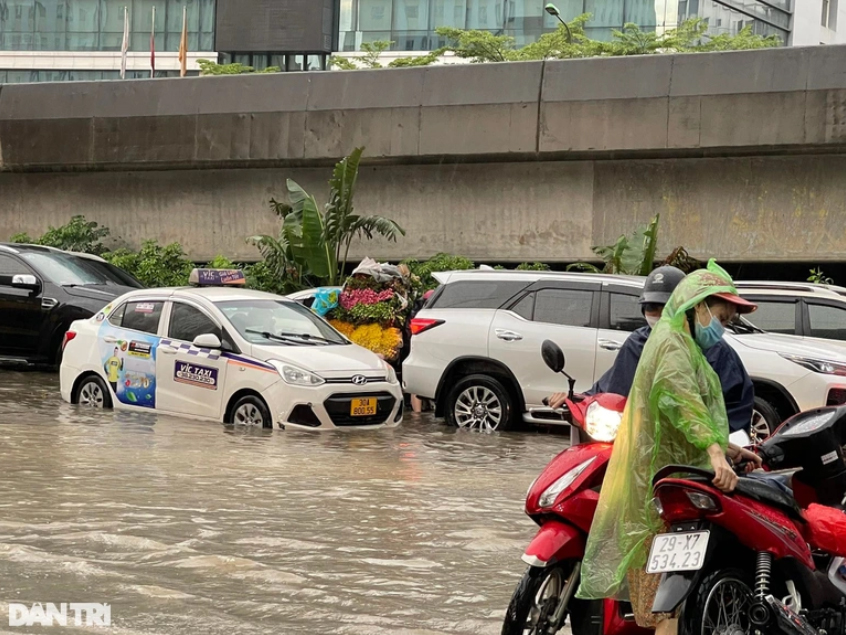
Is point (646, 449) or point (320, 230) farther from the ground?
point (320, 230)

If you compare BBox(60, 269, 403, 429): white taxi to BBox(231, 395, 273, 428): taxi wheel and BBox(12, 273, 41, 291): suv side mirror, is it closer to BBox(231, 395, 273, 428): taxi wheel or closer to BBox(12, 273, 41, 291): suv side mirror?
BBox(231, 395, 273, 428): taxi wheel

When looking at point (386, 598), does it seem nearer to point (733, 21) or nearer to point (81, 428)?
point (81, 428)

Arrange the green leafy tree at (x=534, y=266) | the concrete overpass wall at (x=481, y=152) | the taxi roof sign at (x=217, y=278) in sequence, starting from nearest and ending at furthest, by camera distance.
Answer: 1. the taxi roof sign at (x=217, y=278)
2. the concrete overpass wall at (x=481, y=152)
3. the green leafy tree at (x=534, y=266)

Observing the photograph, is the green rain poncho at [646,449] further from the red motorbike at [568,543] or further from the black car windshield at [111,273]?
the black car windshield at [111,273]

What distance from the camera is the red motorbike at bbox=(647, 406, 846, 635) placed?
474 cm

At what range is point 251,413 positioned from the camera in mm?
13422

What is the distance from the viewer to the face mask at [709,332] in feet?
16.6

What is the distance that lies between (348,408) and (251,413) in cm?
99

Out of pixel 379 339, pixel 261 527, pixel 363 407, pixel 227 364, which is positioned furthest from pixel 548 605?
pixel 379 339

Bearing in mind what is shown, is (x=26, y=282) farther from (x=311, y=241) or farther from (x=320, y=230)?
(x=320, y=230)

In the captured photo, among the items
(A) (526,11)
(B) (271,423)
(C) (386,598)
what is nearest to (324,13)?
(A) (526,11)

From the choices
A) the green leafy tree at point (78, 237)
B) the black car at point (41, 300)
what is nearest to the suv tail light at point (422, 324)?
the black car at point (41, 300)

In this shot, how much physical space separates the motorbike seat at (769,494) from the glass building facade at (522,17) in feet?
200

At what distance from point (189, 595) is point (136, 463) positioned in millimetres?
4600
